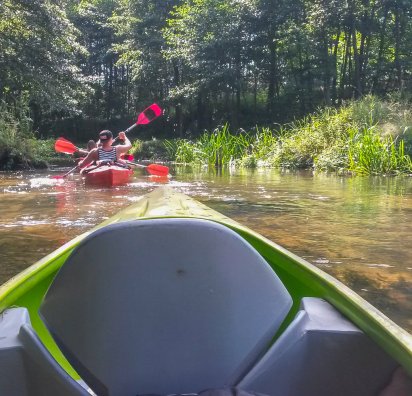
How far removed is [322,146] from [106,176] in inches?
278

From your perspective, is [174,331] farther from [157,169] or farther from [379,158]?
[379,158]

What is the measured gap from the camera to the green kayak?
1.23 m

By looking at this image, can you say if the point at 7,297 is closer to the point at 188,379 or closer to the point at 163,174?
the point at 188,379

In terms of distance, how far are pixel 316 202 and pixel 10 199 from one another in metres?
3.54

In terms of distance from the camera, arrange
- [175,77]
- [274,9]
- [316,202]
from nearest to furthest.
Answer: [316,202]
[274,9]
[175,77]

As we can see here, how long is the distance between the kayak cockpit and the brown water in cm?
93

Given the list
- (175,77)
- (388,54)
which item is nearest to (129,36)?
(175,77)

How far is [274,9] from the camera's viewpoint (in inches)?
933

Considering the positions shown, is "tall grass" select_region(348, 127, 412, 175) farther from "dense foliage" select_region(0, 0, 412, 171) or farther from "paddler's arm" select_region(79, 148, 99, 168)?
"dense foliage" select_region(0, 0, 412, 171)

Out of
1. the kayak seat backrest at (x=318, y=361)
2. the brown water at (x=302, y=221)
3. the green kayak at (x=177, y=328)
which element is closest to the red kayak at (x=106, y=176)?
the brown water at (x=302, y=221)

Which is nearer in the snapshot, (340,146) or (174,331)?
(174,331)

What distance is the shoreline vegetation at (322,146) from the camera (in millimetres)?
10547

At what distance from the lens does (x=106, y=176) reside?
7773mm

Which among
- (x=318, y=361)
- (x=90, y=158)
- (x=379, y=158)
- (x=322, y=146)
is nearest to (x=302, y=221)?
(x=318, y=361)
